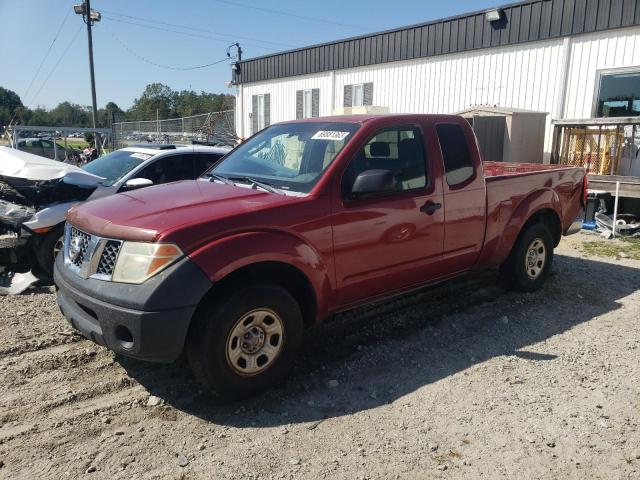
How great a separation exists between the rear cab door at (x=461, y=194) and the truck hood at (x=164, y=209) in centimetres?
165

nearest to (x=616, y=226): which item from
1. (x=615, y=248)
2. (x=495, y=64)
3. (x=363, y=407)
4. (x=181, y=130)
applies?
(x=615, y=248)

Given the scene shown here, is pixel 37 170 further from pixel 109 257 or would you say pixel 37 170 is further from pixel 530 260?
pixel 530 260

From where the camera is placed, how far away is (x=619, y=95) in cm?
1092

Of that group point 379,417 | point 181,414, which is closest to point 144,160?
point 181,414

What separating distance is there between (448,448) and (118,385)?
229 cm

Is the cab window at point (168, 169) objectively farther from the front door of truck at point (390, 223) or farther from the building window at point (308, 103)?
the building window at point (308, 103)

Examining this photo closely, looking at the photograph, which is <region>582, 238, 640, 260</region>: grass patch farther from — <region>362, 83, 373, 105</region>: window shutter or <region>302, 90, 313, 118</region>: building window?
<region>302, 90, 313, 118</region>: building window

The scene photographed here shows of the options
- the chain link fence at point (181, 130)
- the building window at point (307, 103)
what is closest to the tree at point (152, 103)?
the chain link fence at point (181, 130)

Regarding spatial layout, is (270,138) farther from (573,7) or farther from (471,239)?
(573,7)

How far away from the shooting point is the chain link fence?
2097 cm

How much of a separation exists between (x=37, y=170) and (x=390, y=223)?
4.09 m

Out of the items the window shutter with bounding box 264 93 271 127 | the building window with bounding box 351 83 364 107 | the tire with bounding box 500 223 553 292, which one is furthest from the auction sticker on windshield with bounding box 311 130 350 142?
the window shutter with bounding box 264 93 271 127

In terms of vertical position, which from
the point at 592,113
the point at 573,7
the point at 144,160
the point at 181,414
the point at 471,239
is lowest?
the point at 181,414

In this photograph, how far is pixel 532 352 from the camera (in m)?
4.39
